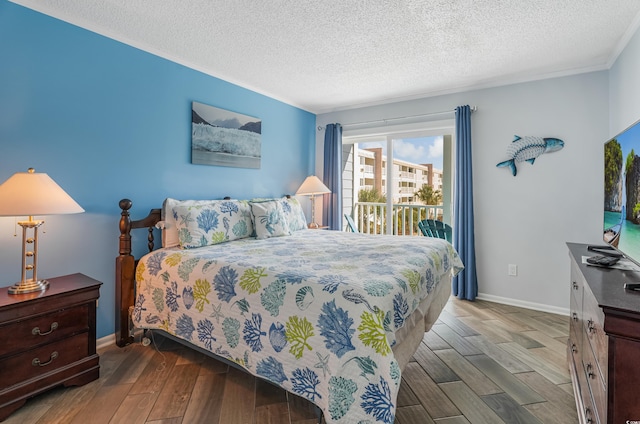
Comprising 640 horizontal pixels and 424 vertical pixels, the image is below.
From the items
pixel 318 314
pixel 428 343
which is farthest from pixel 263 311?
pixel 428 343

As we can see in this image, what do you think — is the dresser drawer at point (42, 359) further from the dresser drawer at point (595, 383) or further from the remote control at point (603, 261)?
the remote control at point (603, 261)

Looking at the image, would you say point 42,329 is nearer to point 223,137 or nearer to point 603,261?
point 223,137

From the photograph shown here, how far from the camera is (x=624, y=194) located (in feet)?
5.22

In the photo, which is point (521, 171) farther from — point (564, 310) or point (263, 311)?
point (263, 311)

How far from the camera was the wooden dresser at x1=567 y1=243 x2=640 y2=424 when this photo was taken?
3.31ft

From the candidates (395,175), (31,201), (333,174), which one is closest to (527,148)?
(395,175)

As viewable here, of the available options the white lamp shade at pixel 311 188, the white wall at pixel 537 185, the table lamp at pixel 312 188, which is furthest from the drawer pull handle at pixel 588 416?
the white lamp shade at pixel 311 188

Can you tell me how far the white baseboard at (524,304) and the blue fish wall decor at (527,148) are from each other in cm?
140

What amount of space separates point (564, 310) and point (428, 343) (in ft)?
5.81

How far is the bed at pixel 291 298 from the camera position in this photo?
141 cm

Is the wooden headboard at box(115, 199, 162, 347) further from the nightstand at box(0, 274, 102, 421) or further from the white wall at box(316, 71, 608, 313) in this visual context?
the white wall at box(316, 71, 608, 313)

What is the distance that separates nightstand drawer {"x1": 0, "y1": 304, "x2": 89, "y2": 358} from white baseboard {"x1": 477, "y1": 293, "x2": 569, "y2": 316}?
12.6ft

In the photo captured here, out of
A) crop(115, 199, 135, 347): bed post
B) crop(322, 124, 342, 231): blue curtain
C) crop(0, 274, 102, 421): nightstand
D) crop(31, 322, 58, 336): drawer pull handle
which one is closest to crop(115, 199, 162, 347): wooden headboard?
crop(115, 199, 135, 347): bed post

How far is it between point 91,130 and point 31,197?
84 centimetres
